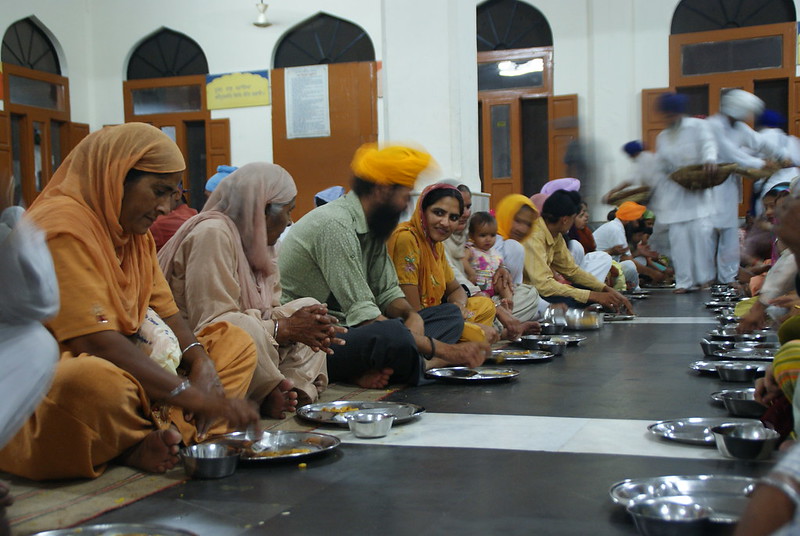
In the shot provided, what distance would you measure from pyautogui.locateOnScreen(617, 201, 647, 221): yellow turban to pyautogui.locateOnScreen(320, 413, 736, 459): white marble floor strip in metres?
7.01

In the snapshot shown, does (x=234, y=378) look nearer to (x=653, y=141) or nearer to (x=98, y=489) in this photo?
(x=98, y=489)

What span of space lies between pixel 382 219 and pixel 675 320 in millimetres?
3031

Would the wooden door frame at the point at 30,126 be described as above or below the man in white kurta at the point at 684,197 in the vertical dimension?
above

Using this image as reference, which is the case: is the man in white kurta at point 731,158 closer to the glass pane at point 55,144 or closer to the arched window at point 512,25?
the arched window at point 512,25

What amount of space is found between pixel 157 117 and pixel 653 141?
5882 millimetres

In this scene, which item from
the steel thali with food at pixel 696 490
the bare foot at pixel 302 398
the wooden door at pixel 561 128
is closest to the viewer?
the steel thali with food at pixel 696 490

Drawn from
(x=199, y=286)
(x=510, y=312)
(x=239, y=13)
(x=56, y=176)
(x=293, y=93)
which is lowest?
(x=510, y=312)

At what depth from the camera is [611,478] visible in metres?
2.00

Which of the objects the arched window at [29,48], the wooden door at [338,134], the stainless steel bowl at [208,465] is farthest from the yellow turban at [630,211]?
the stainless steel bowl at [208,465]

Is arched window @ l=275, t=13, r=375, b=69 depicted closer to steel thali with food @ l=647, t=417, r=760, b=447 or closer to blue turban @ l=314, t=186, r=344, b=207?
blue turban @ l=314, t=186, r=344, b=207

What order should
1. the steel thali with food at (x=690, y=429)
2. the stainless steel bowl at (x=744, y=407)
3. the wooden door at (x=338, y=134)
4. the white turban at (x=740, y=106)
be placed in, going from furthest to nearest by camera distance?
the wooden door at (x=338, y=134), the white turban at (x=740, y=106), the stainless steel bowl at (x=744, y=407), the steel thali with food at (x=690, y=429)

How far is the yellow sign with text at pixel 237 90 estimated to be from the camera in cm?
1041

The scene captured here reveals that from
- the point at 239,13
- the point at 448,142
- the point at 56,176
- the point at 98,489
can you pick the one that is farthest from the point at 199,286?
the point at 239,13

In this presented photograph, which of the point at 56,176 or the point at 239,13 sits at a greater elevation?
the point at 239,13
